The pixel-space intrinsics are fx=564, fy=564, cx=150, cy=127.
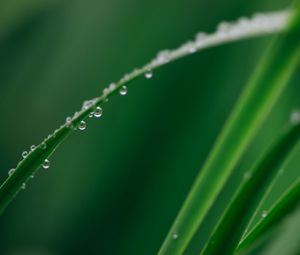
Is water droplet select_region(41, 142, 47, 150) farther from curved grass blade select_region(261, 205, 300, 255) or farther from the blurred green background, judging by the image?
the blurred green background

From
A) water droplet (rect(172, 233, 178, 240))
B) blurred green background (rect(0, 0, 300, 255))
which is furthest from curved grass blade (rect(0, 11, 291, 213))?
blurred green background (rect(0, 0, 300, 255))

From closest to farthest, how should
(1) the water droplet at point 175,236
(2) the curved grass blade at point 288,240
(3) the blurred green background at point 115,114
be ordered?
(2) the curved grass blade at point 288,240 < (1) the water droplet at point 175,236 < (3) the blurred green background at point 115,114

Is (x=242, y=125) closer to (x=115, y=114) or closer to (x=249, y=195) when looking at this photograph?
(x=249, y=195)

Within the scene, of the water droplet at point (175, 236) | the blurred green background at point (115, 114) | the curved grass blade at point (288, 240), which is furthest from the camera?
the blurred green background at point (115, 114)

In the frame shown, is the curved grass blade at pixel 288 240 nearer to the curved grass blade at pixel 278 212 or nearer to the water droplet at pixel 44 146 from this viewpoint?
the curved grass blade at pixel 278 212

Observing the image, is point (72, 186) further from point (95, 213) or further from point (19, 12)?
point (19, 12)

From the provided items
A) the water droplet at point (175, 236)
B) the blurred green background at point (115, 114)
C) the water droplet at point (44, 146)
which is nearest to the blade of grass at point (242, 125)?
the water droplet at point (175, 236)

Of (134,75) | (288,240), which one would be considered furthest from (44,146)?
(288,240)

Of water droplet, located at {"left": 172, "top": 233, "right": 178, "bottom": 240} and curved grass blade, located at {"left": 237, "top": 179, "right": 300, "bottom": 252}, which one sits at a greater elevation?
curved grass blade, located at {"left": 237, "top": 179, "right": 300, "bottom": 252}
